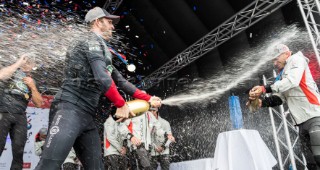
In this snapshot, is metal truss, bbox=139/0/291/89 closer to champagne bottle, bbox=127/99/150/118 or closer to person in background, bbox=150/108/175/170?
person in background, bbox=150/108/175/170

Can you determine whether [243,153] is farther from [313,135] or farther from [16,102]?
[16,102]

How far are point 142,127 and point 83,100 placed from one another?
13.9 feet

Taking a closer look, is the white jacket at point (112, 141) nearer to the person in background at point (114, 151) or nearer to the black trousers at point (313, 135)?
the person in background at point (114, 151)

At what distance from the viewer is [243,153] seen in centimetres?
404

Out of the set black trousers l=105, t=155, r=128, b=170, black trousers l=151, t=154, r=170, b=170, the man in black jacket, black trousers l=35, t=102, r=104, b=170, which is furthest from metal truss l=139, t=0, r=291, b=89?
black trousers l=35, t=102, r=104, b=170

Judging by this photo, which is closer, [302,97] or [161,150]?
[302,97]

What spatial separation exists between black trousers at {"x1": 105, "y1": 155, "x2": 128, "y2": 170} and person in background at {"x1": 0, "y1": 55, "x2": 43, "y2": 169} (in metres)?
3.21

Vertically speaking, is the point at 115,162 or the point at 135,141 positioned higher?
the point at 135,141

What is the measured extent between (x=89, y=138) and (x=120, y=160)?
4.36m

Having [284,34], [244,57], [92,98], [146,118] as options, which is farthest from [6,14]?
[284,34]

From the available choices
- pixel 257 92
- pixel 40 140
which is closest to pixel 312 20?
pixel 257 92

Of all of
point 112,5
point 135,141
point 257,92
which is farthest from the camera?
point 112,5

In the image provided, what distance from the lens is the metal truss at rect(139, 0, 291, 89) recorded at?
6.27 m

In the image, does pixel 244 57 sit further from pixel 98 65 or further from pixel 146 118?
pixel 98 65
